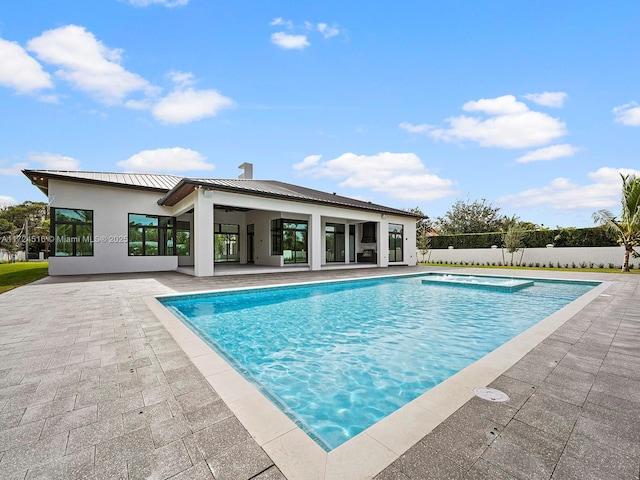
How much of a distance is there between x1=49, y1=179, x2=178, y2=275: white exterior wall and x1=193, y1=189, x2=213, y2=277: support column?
4.52m

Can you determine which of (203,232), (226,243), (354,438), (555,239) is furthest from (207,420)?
(555,239)

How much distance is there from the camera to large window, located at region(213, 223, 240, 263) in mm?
18391

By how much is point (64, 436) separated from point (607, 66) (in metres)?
17.0

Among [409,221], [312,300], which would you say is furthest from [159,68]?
[409,221]

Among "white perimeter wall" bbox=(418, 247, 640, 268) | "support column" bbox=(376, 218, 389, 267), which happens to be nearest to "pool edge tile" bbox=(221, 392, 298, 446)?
"support column" bbox=(376, 218, 389, 267)

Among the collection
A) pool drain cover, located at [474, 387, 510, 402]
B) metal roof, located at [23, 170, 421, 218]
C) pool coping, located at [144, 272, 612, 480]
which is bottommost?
pool drain cover, located at [474, 387, 510, 402]

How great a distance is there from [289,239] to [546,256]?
649 inches

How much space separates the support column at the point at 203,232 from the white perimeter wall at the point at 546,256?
18768 mm

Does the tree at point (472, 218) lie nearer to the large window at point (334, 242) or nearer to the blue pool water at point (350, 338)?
the large window at point (334, 242)

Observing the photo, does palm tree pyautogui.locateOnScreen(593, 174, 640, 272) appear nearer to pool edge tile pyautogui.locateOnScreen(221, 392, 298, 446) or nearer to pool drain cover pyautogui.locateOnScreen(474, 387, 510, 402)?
pool drain cover pyautogui.locateOnScreen(474, 387, 510, 402)

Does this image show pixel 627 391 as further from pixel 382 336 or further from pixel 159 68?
pixel 159 68

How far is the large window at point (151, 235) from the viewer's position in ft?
46.6

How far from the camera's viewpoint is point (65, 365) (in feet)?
10.7

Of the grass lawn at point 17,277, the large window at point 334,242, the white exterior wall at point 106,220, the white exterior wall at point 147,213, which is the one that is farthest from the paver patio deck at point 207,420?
the large window at point 334,242
